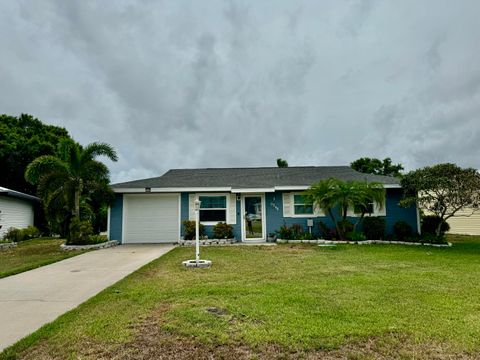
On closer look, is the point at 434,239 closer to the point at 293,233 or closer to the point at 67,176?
the point at 293,233

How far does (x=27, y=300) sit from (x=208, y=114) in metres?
15.1

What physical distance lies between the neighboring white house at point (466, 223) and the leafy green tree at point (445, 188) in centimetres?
851

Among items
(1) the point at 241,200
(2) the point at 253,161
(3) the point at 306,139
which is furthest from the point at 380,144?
(1) the point at 241,200

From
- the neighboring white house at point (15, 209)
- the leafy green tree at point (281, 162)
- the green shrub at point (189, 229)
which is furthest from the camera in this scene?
the leafy green tree at point (281, 162)

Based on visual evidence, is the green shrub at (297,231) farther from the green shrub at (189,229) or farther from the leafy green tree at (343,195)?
the green shrub at (189,229)

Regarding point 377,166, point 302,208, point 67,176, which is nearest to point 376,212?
point 302,208

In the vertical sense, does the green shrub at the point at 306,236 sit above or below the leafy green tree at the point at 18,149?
below

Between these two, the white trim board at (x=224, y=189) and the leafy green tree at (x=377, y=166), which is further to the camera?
the leafy green tree at (x=377, y=166)

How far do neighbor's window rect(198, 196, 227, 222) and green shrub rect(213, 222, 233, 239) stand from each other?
58 cm

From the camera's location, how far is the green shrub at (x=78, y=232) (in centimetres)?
1223

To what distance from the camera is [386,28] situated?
43.2ft

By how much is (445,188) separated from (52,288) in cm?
1292

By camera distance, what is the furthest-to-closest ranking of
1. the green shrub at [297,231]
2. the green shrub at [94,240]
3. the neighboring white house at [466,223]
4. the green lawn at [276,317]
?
the neighboring white house at [466,223], the green shrub at [297,231], the green shrub at [94,240], the green lawn at [276,317]

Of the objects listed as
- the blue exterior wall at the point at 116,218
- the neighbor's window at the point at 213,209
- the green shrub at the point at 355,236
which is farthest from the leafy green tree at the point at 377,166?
the blue exterior wall at the point at 116,218
